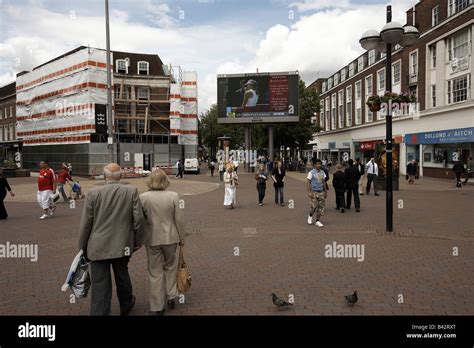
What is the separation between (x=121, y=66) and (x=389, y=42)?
123 feet

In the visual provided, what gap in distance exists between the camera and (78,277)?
405cm

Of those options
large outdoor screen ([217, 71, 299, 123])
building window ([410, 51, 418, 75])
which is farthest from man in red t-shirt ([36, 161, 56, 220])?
building window ([410, 51, 418, 75])

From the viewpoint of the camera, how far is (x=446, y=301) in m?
4.54

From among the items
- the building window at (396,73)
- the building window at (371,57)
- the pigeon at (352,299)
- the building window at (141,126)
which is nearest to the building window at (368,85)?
the building window at (371,57)

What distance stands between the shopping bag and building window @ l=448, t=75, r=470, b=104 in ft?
90.8

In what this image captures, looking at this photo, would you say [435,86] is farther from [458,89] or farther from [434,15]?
[434,15]

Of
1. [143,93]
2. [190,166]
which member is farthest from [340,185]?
[143,93]

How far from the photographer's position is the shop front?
24.6 metres

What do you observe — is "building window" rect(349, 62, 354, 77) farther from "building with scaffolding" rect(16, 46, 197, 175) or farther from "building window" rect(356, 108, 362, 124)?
"building with scaffolding" rect(16, 46, 197, 175)

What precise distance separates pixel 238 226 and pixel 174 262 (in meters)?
5.12

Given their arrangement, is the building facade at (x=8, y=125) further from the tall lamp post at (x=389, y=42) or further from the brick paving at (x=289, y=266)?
the tall lamp post at (x=389, y=42)

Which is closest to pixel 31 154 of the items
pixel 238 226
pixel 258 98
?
pixel 258 98

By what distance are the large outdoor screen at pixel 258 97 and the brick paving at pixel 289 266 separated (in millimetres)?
23766

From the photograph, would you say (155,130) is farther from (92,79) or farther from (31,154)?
(31,154)
